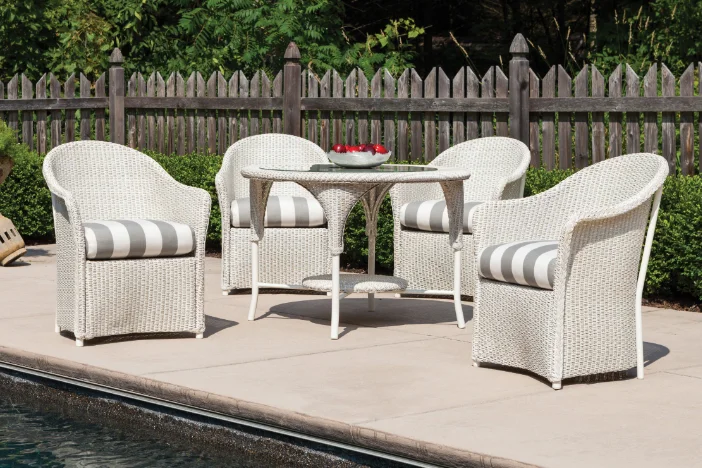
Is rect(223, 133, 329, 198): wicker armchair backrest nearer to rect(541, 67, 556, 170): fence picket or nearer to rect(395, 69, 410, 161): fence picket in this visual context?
rect(395, 69, 410, 161): fence picket

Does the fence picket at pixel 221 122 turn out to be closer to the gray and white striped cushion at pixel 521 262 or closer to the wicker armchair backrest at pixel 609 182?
the wicker armchair backrest at pixel 609 182

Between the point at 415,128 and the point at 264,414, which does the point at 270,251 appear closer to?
the point at 415,128

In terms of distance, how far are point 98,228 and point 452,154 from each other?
108 inches

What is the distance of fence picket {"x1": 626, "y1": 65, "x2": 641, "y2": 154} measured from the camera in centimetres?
709

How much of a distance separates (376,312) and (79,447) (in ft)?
8.81

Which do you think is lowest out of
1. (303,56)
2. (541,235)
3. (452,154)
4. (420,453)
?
(420,453)

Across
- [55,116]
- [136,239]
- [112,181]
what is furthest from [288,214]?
[55,116]

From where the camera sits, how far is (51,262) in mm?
8703

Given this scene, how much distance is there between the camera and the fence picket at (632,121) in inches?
279

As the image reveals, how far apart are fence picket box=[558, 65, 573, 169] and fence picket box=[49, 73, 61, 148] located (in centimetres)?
506

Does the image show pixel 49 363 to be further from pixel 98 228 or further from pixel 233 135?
pixel 233 135

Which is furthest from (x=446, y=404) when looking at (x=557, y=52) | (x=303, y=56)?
(x=557, y=52)

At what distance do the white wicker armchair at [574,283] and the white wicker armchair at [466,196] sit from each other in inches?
58.1

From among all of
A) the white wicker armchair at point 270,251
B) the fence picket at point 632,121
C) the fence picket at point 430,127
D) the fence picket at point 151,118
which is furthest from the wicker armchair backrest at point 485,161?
the fence picket at point 151,118
